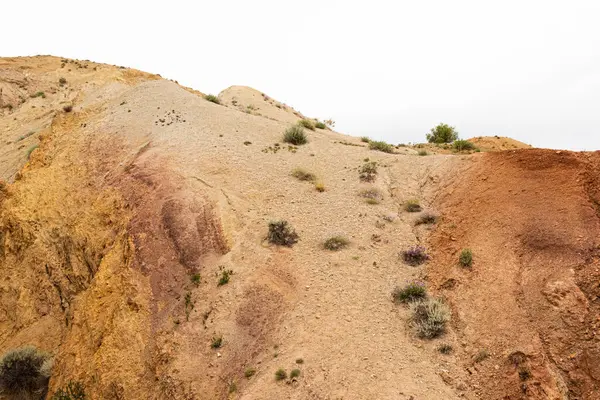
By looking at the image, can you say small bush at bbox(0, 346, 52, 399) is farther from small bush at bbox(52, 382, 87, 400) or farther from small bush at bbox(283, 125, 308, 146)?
small bush at bbox(283, 125, 308, 146)

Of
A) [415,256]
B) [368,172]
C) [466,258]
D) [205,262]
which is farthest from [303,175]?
[466,258]

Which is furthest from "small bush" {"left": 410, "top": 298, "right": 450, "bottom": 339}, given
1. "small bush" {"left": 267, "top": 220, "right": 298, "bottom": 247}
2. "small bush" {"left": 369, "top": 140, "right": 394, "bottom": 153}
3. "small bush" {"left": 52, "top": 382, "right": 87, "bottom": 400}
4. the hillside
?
"small bush" {"left": 369, "top": 140, "right": 394, "bottom": 153}

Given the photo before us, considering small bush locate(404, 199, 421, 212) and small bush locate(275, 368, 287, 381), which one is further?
small bush locate(404, 199, 421, 212)

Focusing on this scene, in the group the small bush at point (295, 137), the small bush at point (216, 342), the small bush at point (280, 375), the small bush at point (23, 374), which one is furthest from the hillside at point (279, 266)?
the small bush at point (23, 374)

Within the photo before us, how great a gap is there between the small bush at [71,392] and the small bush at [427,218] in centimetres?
1175

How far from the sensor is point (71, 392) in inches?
551

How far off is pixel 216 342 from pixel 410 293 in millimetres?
5397

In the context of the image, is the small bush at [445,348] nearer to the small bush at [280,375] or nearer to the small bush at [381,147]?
the small bush at [280,375]

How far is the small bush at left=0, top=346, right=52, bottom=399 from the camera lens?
15.0 m

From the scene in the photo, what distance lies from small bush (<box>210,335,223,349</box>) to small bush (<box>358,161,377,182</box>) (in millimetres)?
9122

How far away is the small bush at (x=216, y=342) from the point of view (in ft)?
40.5

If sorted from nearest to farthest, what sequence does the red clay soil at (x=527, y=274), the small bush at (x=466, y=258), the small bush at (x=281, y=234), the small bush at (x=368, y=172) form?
the red clay soil at (x=527, y=274)
the small bush at (x=466, y=258)
the small bush at (x=281, y=234)
the small bush at (x=368, y=172)

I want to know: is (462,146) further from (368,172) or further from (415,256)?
(415,256)

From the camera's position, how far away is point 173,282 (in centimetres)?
1457
